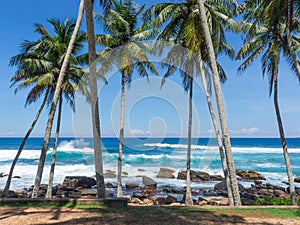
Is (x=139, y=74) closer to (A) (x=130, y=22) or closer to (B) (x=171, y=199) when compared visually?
(A) (x=130, y=22)

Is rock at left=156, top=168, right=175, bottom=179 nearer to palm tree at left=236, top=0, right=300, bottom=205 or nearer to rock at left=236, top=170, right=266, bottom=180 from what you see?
rock at left=236, top=170, right=266, bottom=180

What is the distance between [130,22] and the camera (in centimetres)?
1366

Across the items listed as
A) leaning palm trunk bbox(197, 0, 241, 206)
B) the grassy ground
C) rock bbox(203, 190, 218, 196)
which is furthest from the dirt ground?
rock bbox(203, 190, 218, 196)

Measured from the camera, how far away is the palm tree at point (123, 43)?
42.9ft

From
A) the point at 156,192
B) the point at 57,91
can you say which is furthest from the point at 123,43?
the point at 156,192

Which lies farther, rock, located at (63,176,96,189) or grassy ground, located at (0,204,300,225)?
rock, located at (63,176,96,189)

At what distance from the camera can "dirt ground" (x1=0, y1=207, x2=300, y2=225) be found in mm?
5480

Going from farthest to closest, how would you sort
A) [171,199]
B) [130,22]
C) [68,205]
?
[171,199] < [130,22] < [68,205]

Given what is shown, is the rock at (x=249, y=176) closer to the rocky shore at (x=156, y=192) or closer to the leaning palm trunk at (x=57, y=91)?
the rocky shore at (x=156, y=192)

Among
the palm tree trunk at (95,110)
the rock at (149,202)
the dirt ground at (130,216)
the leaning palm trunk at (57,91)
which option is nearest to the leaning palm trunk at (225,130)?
the dirt ground at (130,216)

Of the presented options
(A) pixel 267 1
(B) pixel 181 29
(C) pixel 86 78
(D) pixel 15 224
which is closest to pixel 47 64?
(C) pixel 86 78

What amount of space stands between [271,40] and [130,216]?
987cm

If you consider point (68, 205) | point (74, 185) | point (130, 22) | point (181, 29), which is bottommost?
point (74, 185)

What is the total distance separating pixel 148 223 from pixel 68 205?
2.43 m
